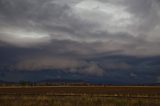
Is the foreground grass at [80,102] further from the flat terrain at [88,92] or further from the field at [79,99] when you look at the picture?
the flat terrain at [88,92]

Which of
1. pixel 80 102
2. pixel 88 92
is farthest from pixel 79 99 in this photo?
pixel 88 92

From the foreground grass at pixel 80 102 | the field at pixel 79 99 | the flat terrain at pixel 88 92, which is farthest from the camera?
the flat terrain at pixel 88 92

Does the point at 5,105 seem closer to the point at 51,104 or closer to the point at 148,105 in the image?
the point at 51,104

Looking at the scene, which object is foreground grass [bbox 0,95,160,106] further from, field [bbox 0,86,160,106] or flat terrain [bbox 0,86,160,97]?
flat terrain [bbox 0,86,160,97]

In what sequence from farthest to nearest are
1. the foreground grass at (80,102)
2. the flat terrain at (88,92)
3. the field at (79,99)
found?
1. the flat terrain at (88,92)
2. the field at (79,99)
3. the foreground grass at (80,102)

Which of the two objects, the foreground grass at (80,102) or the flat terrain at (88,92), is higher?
the flat terrain at (88,92)

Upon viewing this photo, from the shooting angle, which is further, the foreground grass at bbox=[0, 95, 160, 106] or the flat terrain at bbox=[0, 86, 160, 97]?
the flat terrain at bbox=[0, 86, 160, 97]

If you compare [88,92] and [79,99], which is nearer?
[79,99]

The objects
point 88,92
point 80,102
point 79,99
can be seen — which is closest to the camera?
point 80,102

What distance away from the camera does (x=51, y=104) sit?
35406mm

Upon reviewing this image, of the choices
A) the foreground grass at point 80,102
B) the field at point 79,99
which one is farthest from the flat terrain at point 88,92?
the foreground grass at point 80,102

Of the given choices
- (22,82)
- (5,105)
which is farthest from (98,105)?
(22,82)

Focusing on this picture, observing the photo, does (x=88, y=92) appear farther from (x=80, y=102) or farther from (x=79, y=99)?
(x=80, y=102)

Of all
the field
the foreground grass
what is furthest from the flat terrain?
the foreground grass
